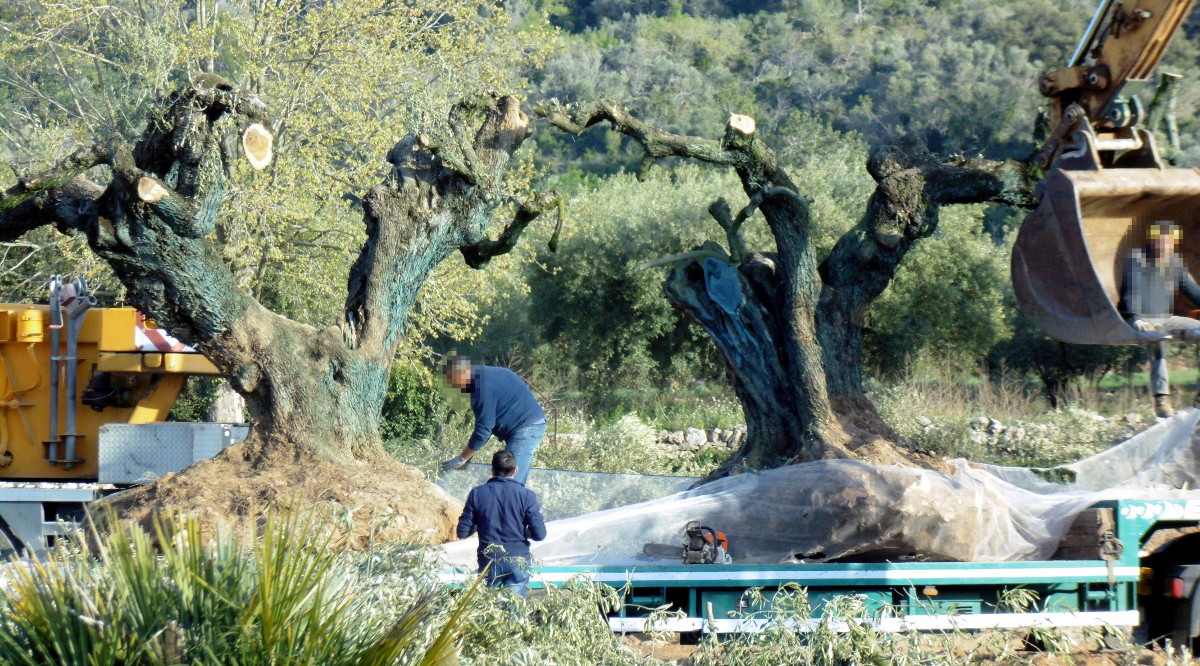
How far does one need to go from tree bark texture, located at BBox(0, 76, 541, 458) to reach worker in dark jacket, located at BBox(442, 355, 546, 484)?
1007mm

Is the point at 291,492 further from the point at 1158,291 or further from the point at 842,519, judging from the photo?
the point at 1158,291

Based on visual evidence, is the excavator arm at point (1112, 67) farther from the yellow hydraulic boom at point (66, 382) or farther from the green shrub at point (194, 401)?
the green shrub at point (194, 401)

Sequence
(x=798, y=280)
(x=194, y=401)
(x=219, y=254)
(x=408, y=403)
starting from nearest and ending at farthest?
(x=219, y=254)
(x=798, y=280)
(x=408, y=403)
(x=194, y=401)

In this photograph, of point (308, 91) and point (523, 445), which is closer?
point (523, 445)

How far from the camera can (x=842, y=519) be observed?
7.28m

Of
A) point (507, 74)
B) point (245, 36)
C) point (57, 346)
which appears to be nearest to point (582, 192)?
point (507, 74)

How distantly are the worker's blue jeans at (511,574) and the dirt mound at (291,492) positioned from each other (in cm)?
127

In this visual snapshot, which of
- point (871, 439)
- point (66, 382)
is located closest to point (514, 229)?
point (871, 439)

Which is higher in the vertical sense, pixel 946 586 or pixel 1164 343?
pixel 1164 343

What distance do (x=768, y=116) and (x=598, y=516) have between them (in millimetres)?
57513

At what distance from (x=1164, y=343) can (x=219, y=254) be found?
6.67 m

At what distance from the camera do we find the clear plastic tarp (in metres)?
7.21

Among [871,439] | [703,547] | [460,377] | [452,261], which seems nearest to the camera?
[703,547]

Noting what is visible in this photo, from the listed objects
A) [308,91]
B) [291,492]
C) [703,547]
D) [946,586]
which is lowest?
[946,586]
